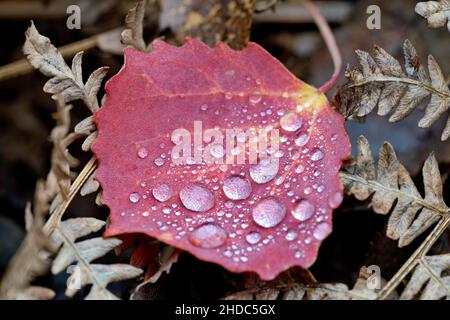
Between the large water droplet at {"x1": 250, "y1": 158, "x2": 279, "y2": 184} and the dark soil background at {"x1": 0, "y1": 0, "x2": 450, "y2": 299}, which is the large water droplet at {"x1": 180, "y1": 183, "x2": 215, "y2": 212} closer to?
Answer: the large water droplet at {"x1": 250, "y1": 158, "x2": 279, "y2": 184}

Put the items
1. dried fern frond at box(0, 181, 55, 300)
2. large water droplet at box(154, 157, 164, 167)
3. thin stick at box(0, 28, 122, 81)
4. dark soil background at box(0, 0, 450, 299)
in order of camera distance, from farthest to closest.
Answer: thin stick at box(0, 28, 122, 81) < dark soil background at box(0, 0, 450, 299) < large water droplet at box(154, 157, 164, 167) < dried fern frond at box(0, 181, 55, 300)

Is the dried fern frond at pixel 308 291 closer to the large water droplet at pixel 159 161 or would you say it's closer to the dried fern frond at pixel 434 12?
the large water droplet at pixel 159 161

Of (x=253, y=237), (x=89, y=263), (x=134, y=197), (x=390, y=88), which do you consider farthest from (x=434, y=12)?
(x=89, y=263)

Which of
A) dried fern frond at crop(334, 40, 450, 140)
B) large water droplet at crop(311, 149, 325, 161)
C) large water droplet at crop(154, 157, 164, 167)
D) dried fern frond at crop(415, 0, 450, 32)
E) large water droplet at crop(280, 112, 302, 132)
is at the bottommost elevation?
large water droplet at crop(154, 157, 164, 167)

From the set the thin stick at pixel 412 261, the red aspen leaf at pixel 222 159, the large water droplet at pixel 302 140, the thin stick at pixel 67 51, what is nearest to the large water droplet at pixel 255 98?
the red aspen leaf at pixel 222 159

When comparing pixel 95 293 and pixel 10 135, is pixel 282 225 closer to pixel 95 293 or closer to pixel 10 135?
pixel 95 293

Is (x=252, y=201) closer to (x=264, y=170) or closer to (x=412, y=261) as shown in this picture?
(x=264, y=170)

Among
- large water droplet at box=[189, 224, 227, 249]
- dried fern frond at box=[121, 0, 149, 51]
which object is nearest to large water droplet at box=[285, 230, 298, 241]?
large water droplet at box=[189, 224, 227, 249]
